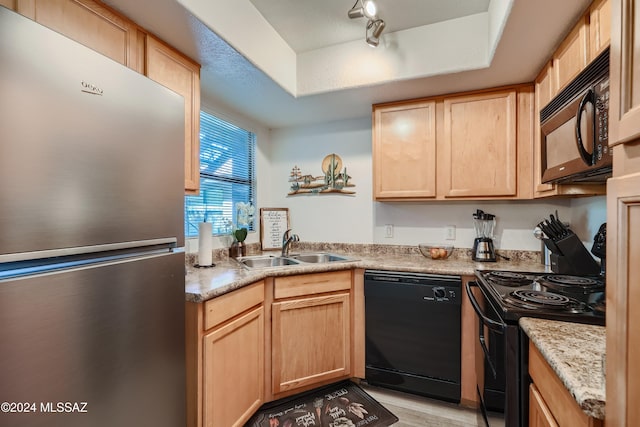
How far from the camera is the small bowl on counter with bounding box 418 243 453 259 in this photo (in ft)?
7.80

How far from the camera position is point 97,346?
0.90 metres

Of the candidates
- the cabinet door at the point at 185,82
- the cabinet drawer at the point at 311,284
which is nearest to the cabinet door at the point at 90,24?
the cabinet door at the point at 185,82

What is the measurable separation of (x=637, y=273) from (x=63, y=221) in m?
1.25

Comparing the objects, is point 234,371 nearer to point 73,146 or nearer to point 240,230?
point 240,230

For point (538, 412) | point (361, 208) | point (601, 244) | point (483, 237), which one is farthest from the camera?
point (361, 208)

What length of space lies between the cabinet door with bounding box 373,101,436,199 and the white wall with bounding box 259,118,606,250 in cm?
32

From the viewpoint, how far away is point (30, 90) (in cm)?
75

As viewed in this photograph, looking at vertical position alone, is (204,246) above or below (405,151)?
below

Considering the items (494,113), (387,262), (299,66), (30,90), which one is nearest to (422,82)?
(494,113)

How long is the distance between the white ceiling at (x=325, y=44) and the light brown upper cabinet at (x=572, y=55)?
54mm

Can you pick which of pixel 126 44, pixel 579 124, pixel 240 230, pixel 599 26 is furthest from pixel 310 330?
pixel 599 26

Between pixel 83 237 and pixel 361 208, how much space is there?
7.27 ft

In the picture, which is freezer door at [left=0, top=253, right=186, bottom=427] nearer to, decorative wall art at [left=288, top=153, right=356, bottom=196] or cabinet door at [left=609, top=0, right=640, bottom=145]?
cabinet door at [left=609, top=0, right=640, bottom=145]

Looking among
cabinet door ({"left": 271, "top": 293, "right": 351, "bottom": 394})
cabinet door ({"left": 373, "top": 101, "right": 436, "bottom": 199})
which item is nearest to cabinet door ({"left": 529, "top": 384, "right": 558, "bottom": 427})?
cabinet door ({"left": 271, "top": 293, "right": 351, "bottom": 394})
